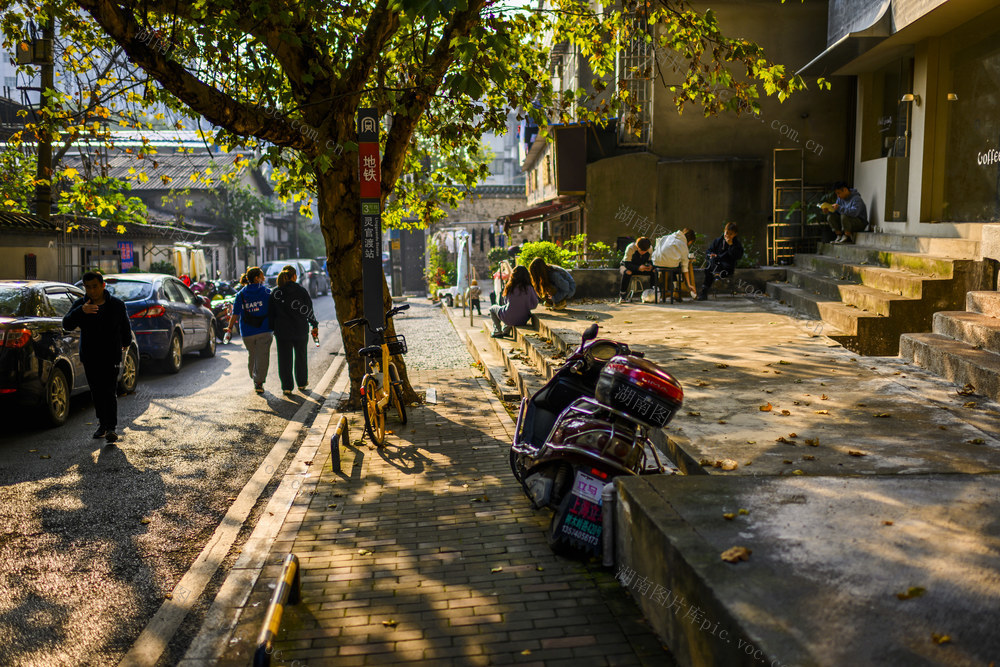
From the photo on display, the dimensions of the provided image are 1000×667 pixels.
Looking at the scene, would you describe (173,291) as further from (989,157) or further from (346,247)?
(989,157)

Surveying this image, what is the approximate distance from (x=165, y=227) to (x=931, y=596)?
32.3 m

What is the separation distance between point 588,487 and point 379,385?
13.8 ft

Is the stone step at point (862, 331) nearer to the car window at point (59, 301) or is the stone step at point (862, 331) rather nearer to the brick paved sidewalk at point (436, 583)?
the brick paved sidewalk at point (436, 583)

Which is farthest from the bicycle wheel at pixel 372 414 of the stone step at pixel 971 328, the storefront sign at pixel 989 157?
the storefront sign at pixel 989 157

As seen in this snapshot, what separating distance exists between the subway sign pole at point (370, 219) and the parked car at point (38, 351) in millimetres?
3670

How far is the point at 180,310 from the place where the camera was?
14.0 meters

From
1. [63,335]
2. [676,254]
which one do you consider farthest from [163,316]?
[676,254]

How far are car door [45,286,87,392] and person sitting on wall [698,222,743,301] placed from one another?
11266mm

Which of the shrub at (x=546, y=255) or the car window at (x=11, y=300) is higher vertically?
the shrub at (x=546, y=255)

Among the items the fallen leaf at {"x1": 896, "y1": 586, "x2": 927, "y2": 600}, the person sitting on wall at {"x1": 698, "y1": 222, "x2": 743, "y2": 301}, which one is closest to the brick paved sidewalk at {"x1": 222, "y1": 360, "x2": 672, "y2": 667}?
the fallen leaf at {"x1": 896, "y1": 586, "x2": 927, "y2": 600}

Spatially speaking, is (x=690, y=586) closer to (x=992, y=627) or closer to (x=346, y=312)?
(x=992, y=627)

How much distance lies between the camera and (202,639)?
4180 mm

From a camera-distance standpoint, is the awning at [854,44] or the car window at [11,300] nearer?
the car window at [11,300]

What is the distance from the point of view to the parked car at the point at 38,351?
8523 millimetres
